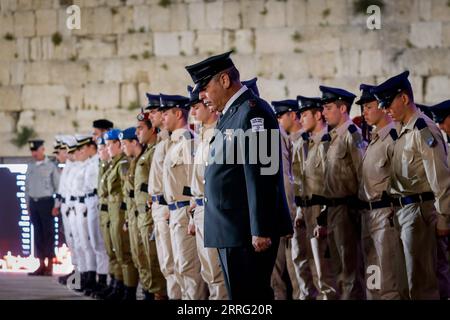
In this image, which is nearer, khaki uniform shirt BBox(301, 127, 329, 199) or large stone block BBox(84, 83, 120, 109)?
khaki uniform shirt BBox(301, 127, 329, 199)

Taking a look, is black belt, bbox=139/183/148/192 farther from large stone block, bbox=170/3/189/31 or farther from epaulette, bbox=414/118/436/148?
large stone block, bbox=170/3/189/31

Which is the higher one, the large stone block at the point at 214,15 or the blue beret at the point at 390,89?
the large stone block at the point at 214,15

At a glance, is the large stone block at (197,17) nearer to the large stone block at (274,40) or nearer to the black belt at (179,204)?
the large stone block at (274,40)

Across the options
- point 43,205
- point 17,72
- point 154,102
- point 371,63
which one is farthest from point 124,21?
point 154,102

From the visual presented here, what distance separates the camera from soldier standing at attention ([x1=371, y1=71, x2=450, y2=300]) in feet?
31.2

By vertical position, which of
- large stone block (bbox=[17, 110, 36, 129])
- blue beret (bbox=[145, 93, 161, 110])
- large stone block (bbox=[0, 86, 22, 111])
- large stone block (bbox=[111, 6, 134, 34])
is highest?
large stone block (bbox=[111, 6, 134, 34])

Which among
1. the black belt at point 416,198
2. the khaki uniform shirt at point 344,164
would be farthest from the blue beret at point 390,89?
the khaki uniform shirt at point 344,164

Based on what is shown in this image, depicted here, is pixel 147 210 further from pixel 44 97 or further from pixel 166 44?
pixel 44 97

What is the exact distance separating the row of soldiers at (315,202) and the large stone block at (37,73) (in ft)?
24.4

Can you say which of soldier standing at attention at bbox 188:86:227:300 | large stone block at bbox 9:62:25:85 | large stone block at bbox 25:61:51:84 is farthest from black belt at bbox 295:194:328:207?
large stone block at bbox 9:62:25:85

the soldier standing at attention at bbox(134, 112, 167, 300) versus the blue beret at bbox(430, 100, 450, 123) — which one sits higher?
the blue beret at bbox(430, 100, 450, 123)

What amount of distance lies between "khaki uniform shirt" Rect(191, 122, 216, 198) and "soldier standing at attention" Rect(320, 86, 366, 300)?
1.06 meters

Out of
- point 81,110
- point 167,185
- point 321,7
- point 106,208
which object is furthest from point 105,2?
point 167,185

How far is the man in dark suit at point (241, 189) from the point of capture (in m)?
7.80
